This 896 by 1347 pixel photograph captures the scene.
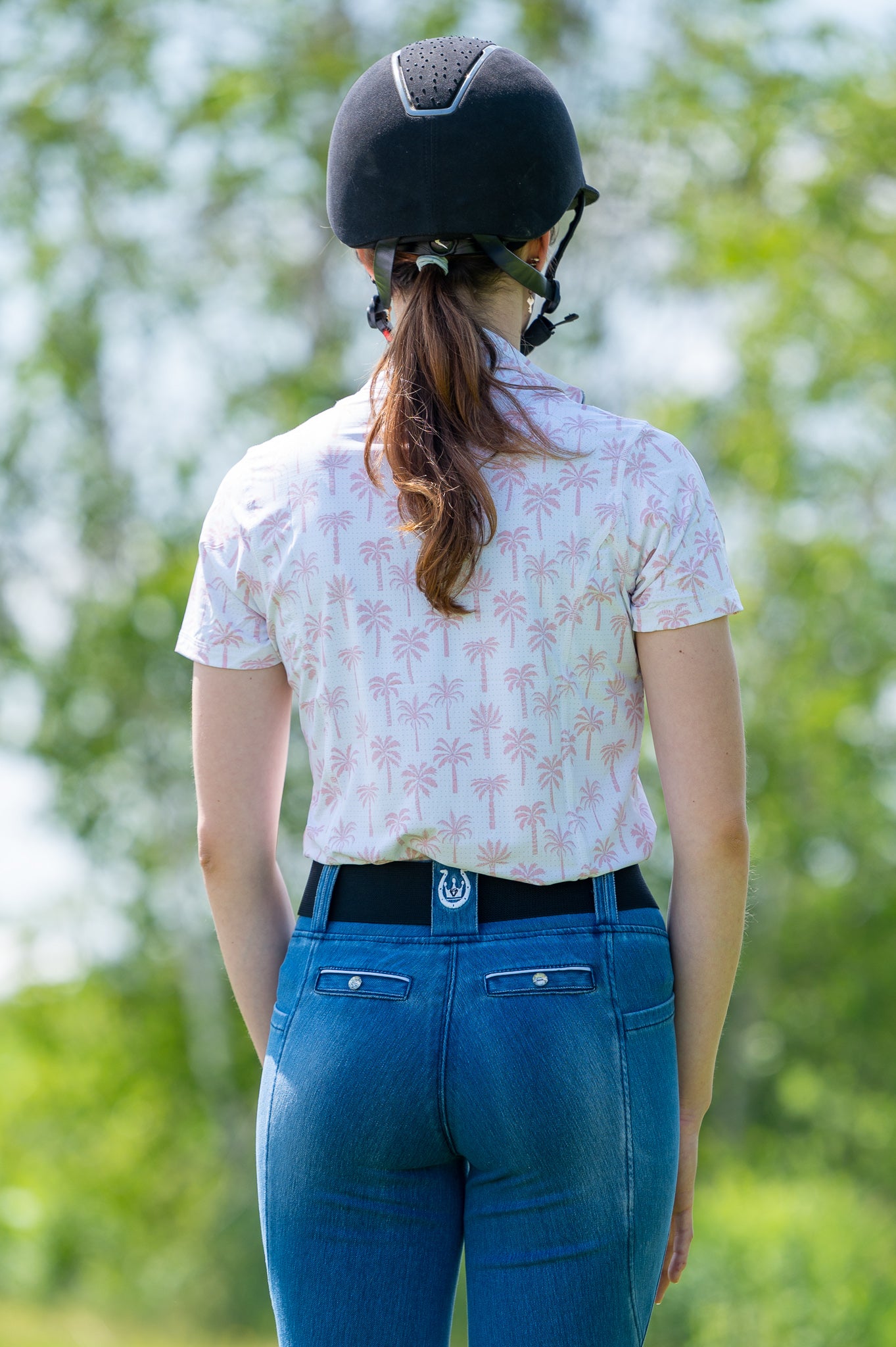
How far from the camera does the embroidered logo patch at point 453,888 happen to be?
119cm

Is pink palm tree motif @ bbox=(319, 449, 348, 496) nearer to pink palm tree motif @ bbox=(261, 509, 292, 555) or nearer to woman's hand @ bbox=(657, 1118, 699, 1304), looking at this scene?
pink palm tree motif @ bbox=(261, 509, 292, 555)

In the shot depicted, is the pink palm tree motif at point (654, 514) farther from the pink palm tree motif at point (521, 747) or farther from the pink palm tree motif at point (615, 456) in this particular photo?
the pink palm tree motif at point (521, 747)

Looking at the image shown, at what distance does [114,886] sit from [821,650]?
4332 mm

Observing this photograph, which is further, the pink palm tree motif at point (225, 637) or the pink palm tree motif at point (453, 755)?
the pink palm tree motif at point (225, 637)

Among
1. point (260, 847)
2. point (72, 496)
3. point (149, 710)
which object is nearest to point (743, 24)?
point (72, 496)

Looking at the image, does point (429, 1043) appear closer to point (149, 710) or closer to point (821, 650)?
point (149, 710)

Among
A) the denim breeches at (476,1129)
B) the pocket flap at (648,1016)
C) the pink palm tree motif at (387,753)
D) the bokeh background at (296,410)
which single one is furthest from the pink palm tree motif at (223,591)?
the bokeh background at (296,410)

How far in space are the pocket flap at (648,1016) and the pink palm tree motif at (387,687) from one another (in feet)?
1.12

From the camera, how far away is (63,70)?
21.5ft

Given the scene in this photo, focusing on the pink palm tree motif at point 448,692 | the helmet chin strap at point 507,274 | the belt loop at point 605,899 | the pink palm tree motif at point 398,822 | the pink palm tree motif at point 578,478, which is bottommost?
the belt loop at point 605,899

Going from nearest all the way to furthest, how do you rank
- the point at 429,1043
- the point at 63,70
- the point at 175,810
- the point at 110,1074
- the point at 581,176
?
the point at 429,1043, the point at 581,176, the point at 63,70, the point at 175,810, the point at 110,1074

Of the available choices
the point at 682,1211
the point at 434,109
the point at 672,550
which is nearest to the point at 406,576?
the point at 672,550

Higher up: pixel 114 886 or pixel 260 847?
pixel 260 847

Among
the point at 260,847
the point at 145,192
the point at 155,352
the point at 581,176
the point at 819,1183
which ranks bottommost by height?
the point at 819,1183
